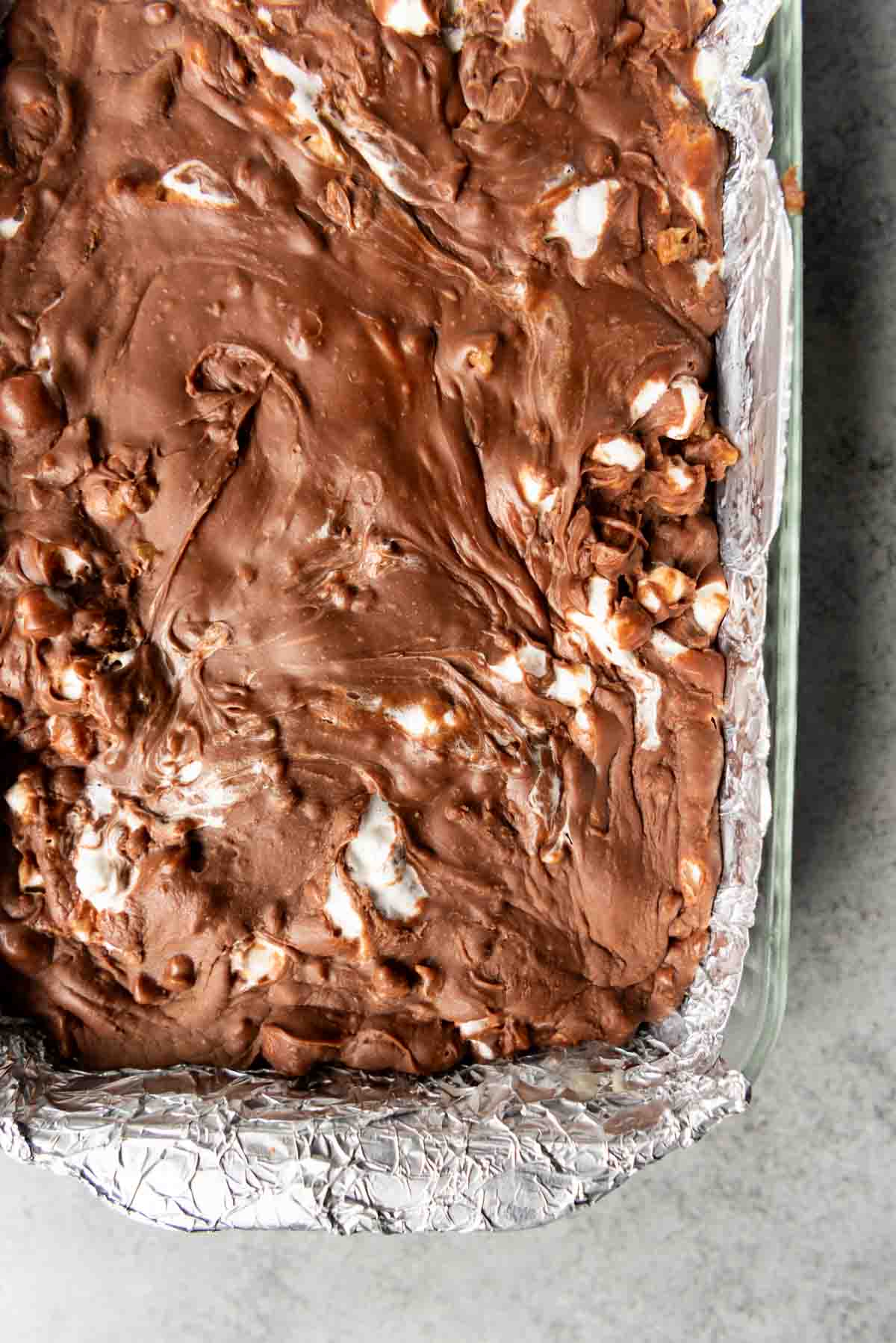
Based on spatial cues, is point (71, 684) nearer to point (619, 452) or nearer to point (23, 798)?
point (23, 798)

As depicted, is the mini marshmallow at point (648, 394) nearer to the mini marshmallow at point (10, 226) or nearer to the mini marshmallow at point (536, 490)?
the mini marshmallow at point (536, 490)

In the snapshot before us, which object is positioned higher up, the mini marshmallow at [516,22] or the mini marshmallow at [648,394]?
the mini marshmallow at [516,22]

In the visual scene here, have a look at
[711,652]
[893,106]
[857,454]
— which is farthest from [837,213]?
[711,652]

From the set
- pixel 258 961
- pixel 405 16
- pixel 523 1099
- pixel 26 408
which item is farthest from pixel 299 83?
pixel 523 1099

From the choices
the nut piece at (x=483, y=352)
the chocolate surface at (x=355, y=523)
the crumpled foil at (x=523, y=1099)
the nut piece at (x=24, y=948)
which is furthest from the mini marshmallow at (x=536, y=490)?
the nut piece at (x=24, y=948)

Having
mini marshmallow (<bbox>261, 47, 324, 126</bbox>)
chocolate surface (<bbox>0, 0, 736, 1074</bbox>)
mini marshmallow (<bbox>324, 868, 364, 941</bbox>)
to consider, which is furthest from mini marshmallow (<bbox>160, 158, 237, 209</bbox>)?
mini marshmallow (<bbox>324, 868, 364, 941</bbox>)
